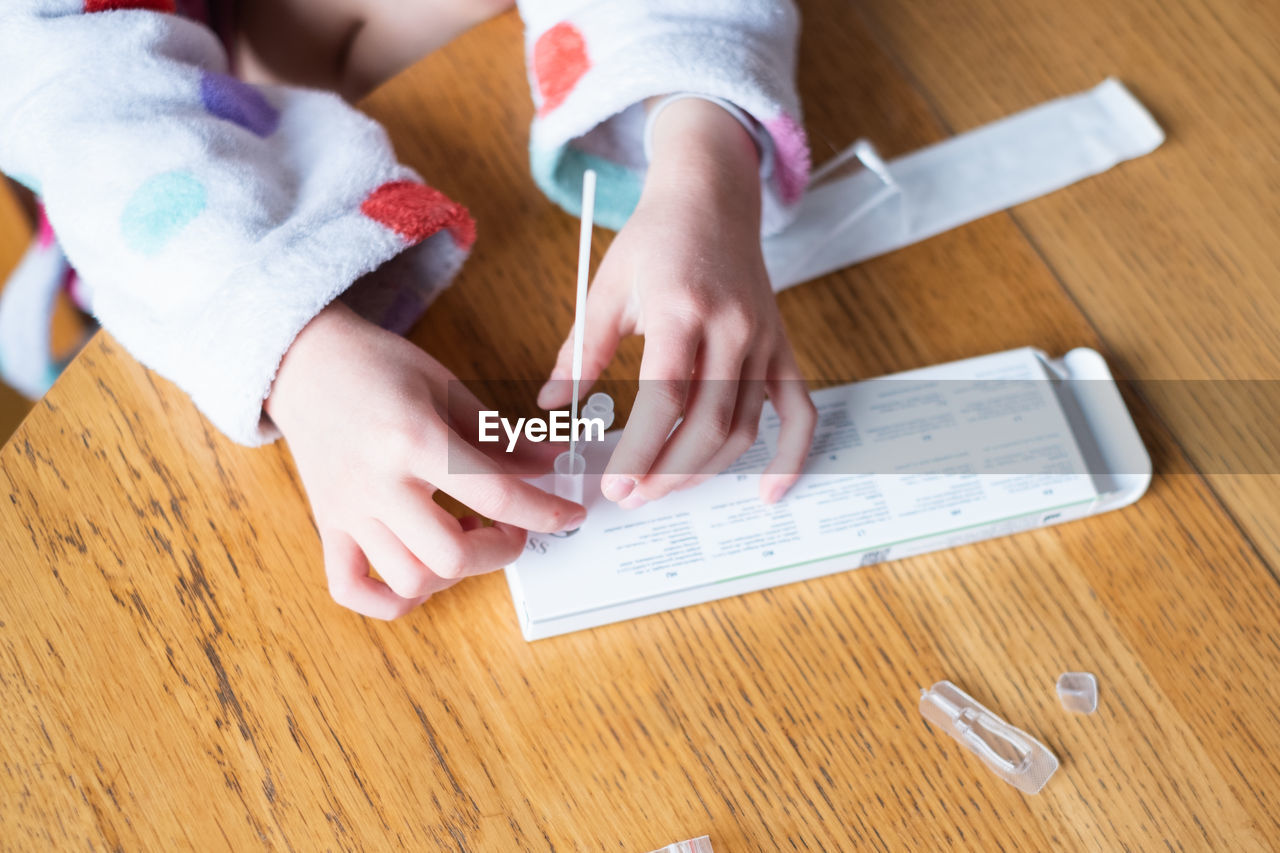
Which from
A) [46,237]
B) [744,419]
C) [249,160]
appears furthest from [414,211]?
[46,237]

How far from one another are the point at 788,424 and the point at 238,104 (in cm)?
36

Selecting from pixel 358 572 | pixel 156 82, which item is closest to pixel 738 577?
pixel 358 572

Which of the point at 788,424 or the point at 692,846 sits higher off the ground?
the point at 788,424

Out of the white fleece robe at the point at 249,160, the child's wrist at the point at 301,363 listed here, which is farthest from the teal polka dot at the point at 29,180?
the child's wrist at the point at 301,363

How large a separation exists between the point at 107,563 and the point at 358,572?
13 centimetres

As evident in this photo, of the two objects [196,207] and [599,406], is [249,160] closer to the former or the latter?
[196,207]

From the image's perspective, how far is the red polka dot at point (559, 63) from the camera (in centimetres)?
51

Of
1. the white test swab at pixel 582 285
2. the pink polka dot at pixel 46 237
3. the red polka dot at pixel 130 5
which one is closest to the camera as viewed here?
the white test swab at pixel 582 285

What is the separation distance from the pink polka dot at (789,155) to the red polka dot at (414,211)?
0.19 metres

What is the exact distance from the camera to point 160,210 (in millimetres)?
453

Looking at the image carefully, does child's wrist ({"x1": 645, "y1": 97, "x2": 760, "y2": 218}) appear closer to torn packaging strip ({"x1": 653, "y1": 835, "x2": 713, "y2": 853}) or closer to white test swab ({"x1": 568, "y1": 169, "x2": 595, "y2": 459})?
white test swab ({"x1": 568, "y1": 169, "x2": 595, "y2": 459})

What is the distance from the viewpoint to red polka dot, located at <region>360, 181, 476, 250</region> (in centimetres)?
46

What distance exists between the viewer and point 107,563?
0.44 m

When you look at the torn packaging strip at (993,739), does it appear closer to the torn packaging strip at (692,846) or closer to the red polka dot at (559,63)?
the torn packaging strip at (692,846)
